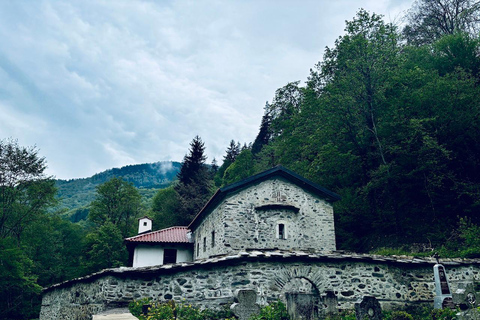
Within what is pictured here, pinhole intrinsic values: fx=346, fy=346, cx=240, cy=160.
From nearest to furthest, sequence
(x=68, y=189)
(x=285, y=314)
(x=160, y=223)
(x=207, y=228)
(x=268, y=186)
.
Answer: (x=285, y=314)
(x=268, y=186)
(x=207, y=228)
(x=160, y=223)
(x=68, y=189)

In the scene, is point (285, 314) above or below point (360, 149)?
below

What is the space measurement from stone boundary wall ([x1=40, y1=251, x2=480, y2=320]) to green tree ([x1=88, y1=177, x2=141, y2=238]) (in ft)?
86.0

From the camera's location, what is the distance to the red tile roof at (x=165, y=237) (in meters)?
21.2

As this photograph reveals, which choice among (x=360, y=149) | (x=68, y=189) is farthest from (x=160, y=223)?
(x=68, y=189)

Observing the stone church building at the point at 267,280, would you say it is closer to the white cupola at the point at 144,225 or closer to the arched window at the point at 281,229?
the arched window at the point at 281,229

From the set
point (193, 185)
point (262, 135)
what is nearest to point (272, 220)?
point (193, 185)

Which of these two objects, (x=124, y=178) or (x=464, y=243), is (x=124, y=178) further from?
(x=464, y=243)

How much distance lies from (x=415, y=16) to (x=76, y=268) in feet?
134

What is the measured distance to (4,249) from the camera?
2047 cm

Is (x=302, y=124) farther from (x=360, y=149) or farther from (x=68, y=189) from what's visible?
(x=68, y=189)

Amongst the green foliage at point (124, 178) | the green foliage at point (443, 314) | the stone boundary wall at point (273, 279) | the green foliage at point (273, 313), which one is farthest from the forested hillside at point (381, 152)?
the green foliage at point (124, 178)

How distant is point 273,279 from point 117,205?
30638mm

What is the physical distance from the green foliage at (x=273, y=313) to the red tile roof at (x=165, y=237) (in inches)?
513

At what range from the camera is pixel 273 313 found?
30.8ft
